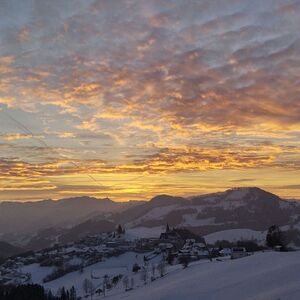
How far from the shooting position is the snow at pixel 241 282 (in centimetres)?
8219

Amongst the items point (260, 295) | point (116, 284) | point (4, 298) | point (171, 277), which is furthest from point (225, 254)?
point (260, 295)

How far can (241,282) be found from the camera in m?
98.4

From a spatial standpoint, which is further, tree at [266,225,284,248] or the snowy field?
tree at [266,225,284,248]

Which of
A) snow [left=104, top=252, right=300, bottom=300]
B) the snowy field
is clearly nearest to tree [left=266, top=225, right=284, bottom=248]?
snow [left=104, top=252, right=300, bottom=300]

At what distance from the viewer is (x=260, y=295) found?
80000mm

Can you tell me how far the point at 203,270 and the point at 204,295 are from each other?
38104mm

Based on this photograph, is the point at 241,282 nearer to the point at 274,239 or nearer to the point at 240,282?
the point at 240,282

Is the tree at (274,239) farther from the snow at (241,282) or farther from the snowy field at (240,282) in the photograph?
the snowy field at (240,282)

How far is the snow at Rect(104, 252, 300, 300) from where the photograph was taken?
8219 centimetres

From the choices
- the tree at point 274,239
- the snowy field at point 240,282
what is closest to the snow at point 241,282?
the snowy field at point 240,282

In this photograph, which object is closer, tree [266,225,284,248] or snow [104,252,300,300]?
snow [104,252,300,300]

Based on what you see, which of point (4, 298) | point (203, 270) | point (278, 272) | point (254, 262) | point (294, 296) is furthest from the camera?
point (4, 298)

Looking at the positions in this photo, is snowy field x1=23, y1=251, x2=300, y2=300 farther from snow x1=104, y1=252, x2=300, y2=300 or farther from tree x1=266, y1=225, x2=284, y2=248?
tree x1=266, y1=225, x2=284, y2=248

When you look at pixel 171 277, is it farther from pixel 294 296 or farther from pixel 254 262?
pixel 294 296
